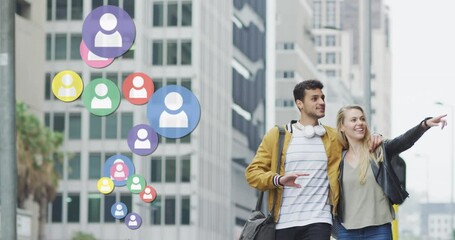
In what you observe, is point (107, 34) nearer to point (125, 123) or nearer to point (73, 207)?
point (125, 123)

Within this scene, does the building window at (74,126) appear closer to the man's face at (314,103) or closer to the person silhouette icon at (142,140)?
the person silhouette icon at (142,140)

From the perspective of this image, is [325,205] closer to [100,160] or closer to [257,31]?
[100,160]

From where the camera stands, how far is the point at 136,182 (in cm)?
3628

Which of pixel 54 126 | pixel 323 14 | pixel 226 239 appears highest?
pixel 323 14

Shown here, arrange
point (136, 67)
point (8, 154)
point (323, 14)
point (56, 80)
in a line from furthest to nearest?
point (323, 14) < point (136, 67) < point (56, 80) < point (8, 154)

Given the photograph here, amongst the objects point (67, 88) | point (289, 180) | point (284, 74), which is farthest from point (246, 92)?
point (289, 180)

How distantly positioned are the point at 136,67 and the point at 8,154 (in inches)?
2566

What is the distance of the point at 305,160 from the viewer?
29.1 ft

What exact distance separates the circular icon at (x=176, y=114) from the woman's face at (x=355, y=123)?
15022mm

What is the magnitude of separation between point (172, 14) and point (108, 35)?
181ft

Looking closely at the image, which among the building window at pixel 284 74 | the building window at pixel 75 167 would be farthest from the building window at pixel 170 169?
the building window at pixel 284 74

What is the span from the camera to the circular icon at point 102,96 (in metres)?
25.6

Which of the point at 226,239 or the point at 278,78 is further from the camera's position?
the point at 278,78

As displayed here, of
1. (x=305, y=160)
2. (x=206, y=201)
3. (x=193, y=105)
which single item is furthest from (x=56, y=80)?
(x=206, y=201)
